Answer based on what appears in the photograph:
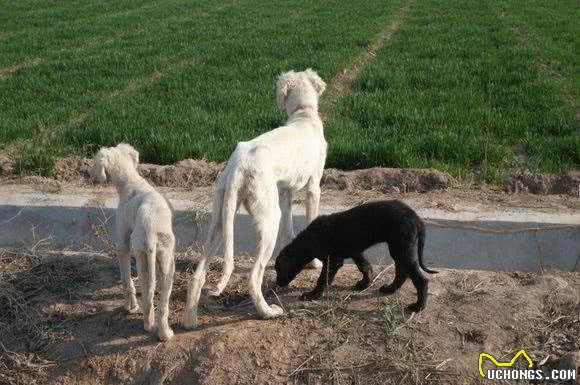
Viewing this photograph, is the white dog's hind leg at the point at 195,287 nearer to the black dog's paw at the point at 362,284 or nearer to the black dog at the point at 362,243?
the black dog at the point at 362,243

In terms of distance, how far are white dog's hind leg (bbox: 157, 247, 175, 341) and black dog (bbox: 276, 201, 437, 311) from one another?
0.92 meters

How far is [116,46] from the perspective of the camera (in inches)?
602

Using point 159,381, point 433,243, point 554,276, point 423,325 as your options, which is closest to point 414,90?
point 433,243

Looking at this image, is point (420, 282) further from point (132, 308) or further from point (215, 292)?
point (132, 308)

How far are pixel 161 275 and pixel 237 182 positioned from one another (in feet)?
2.54

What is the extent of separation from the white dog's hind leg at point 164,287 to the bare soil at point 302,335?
96mm

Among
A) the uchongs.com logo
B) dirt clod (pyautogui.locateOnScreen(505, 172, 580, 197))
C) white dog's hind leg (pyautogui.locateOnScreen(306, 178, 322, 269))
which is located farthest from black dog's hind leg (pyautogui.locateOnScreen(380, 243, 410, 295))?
dirt clod (pyautogui.locateOnScreen(505, 172, 580, 197))

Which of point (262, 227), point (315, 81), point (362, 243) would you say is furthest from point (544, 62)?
point (262, 227)

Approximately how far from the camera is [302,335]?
4.35m

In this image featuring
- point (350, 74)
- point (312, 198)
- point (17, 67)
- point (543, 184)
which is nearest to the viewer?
point (312, 198)

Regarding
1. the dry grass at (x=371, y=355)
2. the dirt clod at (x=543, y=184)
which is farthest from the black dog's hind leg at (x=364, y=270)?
the dirt clod at (x=543, y=184)

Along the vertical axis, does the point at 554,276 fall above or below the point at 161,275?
below

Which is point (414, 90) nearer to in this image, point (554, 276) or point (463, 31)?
point (554, 276)

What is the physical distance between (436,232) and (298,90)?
172 centimetres
